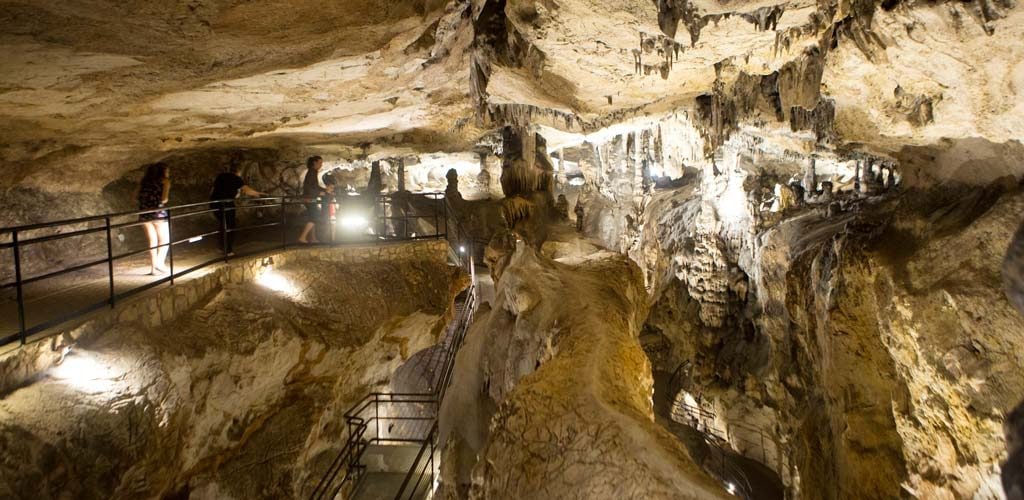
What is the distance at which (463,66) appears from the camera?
6.38 meters

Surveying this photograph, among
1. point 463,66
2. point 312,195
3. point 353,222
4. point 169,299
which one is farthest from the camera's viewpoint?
point 353,222

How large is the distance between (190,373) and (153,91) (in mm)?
3051

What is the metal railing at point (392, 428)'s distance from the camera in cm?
660

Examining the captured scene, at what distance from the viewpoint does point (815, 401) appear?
8461 millimetres

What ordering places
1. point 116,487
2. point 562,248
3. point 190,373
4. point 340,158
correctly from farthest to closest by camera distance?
point 340,158, point 562,248, point 190,373, point 116,487

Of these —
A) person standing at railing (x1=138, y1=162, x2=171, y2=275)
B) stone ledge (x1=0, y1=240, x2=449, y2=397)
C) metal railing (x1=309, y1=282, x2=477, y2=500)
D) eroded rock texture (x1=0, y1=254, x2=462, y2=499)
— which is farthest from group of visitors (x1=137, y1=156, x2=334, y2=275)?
metal railing (x1=309, y1=282, x2=477, y2=500)

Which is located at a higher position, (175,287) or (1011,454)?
(1011,454)

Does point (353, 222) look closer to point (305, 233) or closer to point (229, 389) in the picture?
point (305, 233)

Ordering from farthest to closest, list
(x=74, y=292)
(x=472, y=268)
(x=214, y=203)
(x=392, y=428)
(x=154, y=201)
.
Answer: (x=392, y=428), (x=472, y=268), (x=214, y=203), (x=154, y=201), (x=74, y=292)

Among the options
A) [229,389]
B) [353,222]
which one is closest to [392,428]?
[353,222]

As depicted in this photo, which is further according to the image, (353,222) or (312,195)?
(353,222)

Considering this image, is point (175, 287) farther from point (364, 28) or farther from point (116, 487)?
point (364, 28)

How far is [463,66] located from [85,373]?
4778 millimetres

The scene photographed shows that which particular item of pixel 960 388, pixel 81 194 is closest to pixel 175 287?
pixel 81 194
